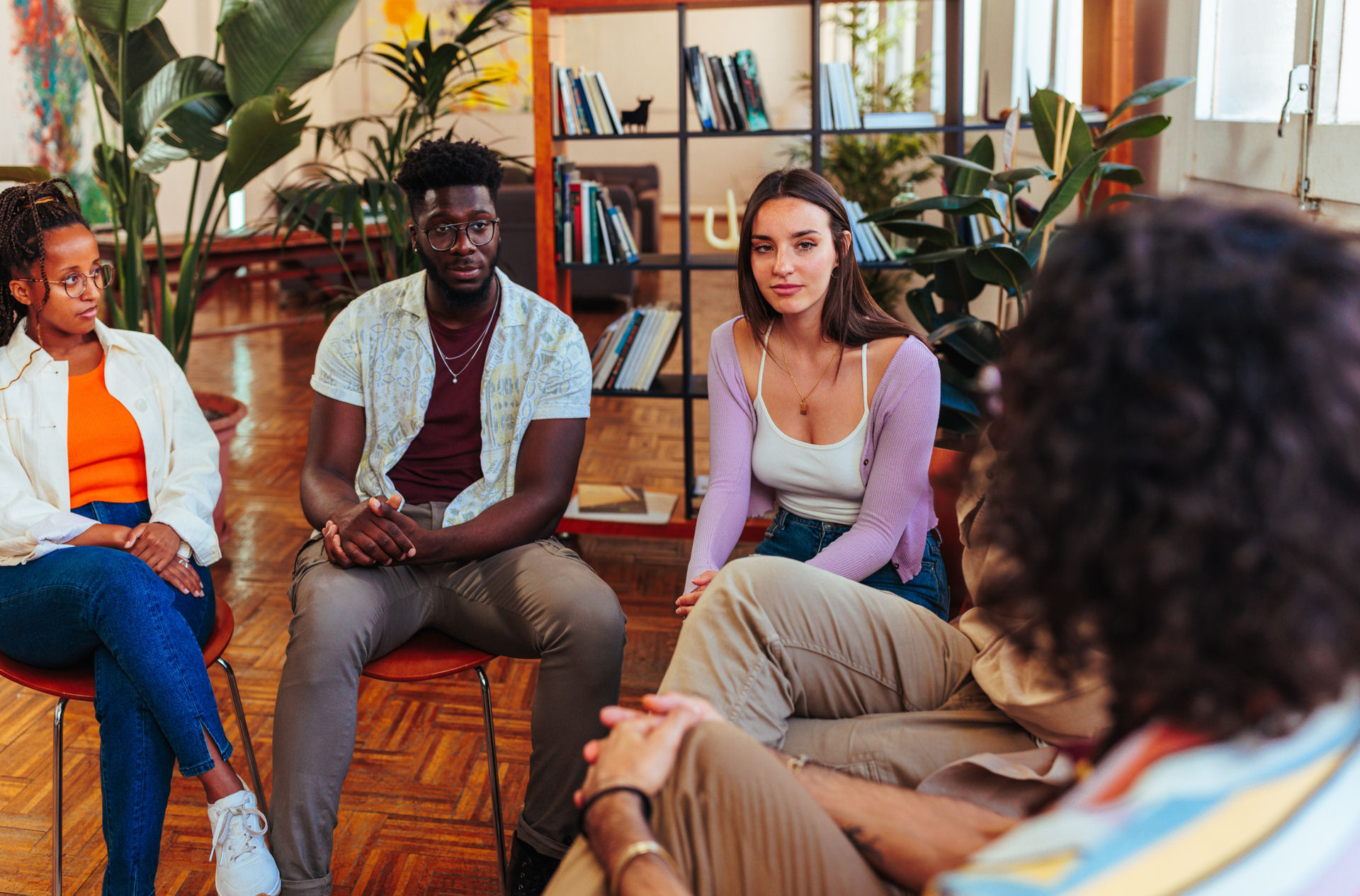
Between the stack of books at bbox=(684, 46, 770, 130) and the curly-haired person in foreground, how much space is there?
2.51m

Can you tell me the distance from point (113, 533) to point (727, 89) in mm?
2053

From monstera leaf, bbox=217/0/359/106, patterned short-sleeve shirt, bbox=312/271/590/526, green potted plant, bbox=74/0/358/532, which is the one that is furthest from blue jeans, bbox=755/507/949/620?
monstera leaf, bbox=217/0/359/106

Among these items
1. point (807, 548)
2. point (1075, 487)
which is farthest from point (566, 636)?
point (1075, 487)

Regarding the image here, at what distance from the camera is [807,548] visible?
1.93 meters

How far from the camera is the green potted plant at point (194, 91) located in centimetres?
278

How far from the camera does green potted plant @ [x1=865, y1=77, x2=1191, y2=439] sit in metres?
2.34

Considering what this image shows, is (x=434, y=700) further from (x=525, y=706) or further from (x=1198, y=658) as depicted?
(x=1198, y=658)

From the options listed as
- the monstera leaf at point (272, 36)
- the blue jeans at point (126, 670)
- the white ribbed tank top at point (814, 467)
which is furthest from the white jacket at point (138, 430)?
the monstera leaf at point (272, 36)

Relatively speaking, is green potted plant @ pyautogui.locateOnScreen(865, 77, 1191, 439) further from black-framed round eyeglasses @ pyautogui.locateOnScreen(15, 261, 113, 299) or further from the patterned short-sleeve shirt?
black-framed round eyeglasses @ pyautogui.locateOnScreen(15, 261, 113, 299)

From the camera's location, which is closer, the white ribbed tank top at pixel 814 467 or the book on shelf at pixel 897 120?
the white ribbed tank top at pixel 814 467

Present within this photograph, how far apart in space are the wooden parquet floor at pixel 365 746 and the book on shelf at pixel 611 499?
0.18 meters

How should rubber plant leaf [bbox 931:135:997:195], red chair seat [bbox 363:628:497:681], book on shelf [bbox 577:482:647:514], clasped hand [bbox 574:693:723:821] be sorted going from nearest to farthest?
clasped hand [bbox 574:693:723:821] < red chair seat [bbox 363:628:497:681] < rubber plant leaf [bbox 931:135:997:195] < book on shelf [bbox 577:482:647:514]

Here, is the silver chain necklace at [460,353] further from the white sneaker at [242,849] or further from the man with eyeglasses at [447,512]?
the white sneaker at [242,849]

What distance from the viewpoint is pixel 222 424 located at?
3324mm
